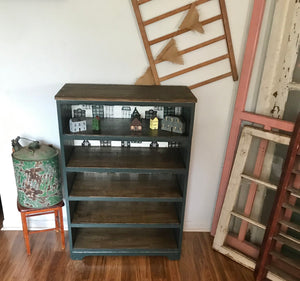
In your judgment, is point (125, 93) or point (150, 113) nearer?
point (125, 93)

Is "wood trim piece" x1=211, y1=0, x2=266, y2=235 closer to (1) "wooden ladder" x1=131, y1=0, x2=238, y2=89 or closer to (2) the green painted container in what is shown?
(1) "wooden ladder" x1=131, y1=0, x2=238, y2=89

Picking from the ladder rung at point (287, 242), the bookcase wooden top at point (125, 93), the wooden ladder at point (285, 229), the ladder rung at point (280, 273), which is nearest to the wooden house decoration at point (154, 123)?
the bookcase wooden top at point (125, 93)

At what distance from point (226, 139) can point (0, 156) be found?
72.2 inches

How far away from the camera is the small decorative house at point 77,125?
6.17ft

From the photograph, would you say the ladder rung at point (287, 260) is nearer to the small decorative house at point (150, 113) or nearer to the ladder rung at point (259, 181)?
the ladder rung at point (259, 181)

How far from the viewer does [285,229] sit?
2072mm

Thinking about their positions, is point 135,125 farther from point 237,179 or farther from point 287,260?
point 287,260

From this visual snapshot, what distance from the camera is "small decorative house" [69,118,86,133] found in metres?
1.88

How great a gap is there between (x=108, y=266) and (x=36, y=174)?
0.89 m

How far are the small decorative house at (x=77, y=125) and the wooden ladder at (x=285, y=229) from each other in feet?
4.46

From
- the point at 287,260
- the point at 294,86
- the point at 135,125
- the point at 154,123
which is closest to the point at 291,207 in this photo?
the point at 287,260

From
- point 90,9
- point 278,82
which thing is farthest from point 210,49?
point 90,9

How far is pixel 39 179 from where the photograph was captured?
2.03m

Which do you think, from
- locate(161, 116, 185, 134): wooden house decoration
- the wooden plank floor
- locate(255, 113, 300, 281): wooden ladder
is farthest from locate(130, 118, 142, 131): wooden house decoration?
the wooden plank floor
